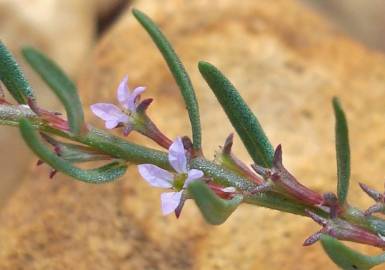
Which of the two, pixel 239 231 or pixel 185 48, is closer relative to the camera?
pixel 239 231

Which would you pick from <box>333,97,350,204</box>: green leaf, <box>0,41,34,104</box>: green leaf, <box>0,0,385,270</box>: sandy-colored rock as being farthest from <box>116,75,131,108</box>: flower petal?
<box>0,0,385,270</box>: sandy-colored rock

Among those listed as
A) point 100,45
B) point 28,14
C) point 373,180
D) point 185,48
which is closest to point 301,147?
point 373,180

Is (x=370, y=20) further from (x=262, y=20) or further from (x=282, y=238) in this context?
(x=282, y=238)

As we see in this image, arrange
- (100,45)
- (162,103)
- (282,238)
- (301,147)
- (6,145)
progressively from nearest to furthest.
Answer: (282,238), (301,147), (162,103), (100,45), (6,145)

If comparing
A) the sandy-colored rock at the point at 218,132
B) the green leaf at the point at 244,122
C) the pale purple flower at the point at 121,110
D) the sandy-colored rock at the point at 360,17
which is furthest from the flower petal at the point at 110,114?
the sandy-colored rock at the point at 360,17

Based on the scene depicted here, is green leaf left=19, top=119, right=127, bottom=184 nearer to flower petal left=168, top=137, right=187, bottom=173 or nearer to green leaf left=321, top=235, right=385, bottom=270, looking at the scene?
flower petal left=168, top=137, right=187, bottom=173
